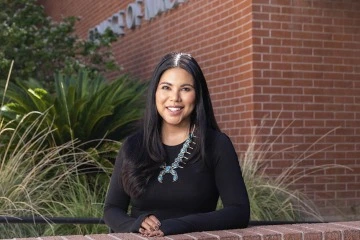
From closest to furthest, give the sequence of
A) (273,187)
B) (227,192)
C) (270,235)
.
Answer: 1. (270,235)
2. (227,192)
3. (273,187)

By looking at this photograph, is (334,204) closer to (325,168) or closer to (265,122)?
(325,168)

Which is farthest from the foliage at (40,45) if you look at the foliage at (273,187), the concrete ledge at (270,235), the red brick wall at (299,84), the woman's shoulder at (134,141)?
the concrete ledge at (270,235)

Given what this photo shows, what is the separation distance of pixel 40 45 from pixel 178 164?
26.9 feet

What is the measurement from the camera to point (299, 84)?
27.1 feet

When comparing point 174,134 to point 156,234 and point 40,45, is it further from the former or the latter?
point 40,45

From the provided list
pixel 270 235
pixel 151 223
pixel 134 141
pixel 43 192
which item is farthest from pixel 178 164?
pixel 43 192

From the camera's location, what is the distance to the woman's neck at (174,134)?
3.40 meters

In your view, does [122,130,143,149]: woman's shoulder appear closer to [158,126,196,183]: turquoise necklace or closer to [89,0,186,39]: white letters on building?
[158,126,196,183]: turquoise necklace

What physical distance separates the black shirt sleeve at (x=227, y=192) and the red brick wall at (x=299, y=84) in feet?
15.5

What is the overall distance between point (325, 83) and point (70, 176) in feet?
9.50

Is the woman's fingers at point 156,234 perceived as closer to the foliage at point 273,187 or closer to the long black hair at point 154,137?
the long black hair at point 154,137

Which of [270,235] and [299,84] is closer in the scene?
[270,235]

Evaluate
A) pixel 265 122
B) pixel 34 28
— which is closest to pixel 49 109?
pixel 265 122

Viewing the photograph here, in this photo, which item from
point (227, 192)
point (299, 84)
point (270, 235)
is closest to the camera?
point (270, 235)
